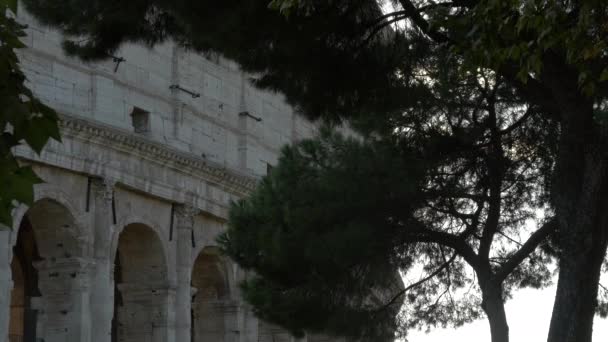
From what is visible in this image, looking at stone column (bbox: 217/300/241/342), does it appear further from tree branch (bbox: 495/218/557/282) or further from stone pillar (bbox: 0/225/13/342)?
tree branch (bbox: 495/218/557/282)

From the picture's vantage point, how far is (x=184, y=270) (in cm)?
2367

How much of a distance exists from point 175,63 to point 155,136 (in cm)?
180

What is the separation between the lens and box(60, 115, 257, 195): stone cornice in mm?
20859

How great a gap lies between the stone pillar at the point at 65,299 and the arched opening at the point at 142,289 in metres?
2.18

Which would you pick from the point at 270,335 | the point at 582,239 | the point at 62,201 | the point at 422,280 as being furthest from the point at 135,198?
the point at 582,239

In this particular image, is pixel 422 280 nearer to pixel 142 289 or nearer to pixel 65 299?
pixel 65 299

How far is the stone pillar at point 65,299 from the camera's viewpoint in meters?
20.9

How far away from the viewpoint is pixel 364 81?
36.1ft

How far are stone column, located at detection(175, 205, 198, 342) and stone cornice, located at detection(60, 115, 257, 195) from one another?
2.66ft

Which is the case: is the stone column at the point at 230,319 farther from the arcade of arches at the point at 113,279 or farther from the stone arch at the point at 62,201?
the stone arch at the point at 62,201

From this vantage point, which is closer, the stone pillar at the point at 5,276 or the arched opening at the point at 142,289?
the stone pillar at the point at 5,276

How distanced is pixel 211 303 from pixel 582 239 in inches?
665

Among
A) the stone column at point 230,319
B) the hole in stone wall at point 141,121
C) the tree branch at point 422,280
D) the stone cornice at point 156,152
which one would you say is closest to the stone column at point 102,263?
the stone cornice at point 156,152

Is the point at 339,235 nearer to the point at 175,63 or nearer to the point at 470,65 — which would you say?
the point at 470,65
